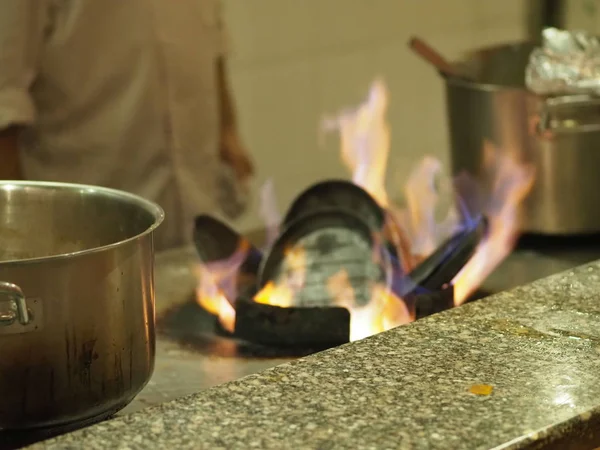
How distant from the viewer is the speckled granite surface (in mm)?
690

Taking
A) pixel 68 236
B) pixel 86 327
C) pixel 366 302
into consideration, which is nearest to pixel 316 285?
pixel 366 302

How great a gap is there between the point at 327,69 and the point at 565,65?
1168 mm

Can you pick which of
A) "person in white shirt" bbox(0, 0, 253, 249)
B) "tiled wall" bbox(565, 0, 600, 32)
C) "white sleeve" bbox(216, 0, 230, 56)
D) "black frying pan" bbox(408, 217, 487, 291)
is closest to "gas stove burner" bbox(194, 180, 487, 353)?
"black frying pan" bbox(408, 217, 487, 291)

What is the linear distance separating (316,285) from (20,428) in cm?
48

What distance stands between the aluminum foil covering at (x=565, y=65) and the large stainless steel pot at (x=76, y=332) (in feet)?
2.16

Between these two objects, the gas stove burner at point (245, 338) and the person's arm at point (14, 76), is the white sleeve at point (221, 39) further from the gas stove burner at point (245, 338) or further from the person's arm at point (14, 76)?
the gas stove burner at point (245, 338)

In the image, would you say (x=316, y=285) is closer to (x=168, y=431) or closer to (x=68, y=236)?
(x=68, y=236)

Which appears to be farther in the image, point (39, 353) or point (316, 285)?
point (316, 285)

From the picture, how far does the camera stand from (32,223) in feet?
3.13

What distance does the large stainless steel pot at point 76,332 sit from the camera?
76 cm

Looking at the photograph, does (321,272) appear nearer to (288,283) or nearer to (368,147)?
(288,283)

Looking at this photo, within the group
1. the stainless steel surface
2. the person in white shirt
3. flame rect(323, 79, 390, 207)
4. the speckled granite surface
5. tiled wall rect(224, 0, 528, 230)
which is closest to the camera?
the speckled granite surface

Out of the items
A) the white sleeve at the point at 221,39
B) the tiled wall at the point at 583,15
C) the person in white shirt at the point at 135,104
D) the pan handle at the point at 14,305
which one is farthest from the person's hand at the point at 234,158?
the tiled wall at the point at 583,15

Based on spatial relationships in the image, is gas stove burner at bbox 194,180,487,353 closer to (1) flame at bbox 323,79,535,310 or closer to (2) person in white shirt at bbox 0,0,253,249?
(1) flame at bbox 323,79,535,310
